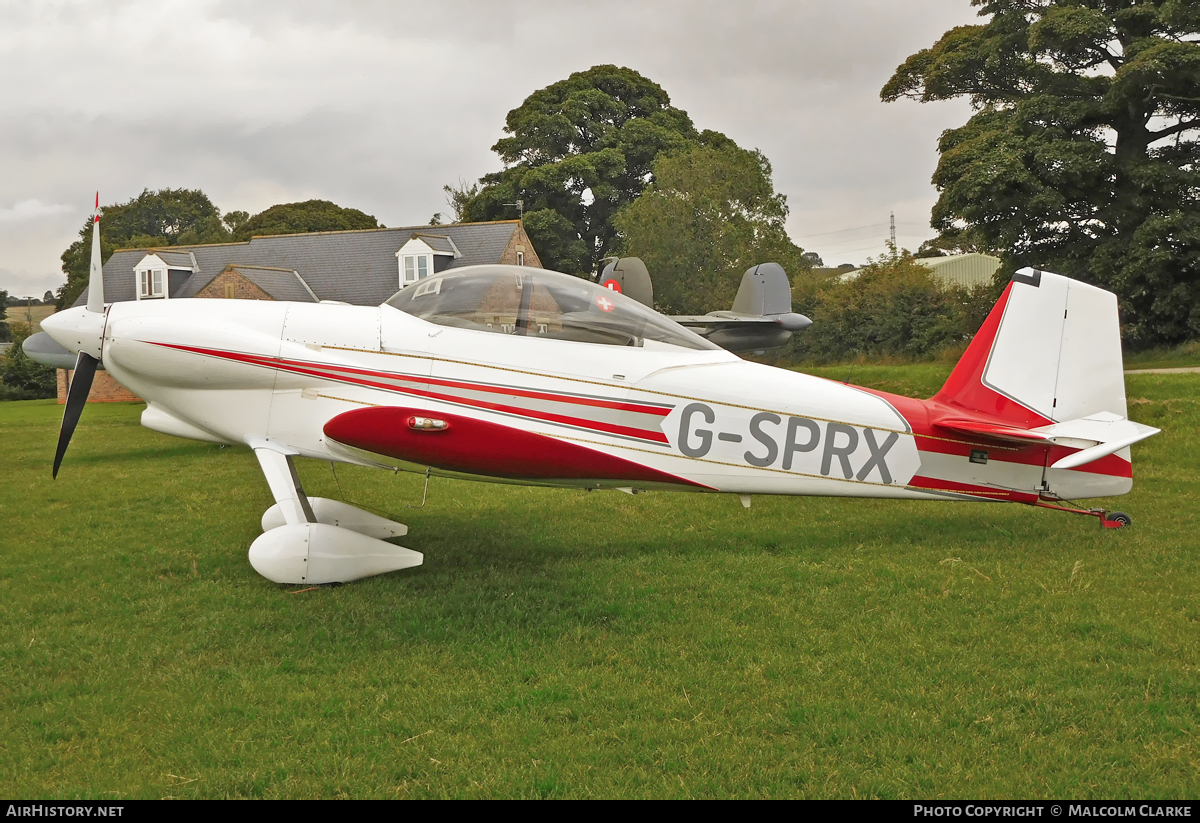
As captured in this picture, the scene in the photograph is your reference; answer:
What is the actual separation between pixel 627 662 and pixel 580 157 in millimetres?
44129

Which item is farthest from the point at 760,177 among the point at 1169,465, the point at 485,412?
the point at 485,412

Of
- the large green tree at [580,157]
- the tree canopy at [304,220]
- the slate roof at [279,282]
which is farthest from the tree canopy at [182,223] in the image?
the slate roof at [279,282]

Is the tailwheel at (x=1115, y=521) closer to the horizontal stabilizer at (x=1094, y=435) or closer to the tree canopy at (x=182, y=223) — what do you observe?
the horizontal stabilizer at (x=1094, y=435)

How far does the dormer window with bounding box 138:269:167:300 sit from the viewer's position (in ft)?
103

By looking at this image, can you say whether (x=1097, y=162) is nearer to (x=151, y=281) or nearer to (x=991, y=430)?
(x=991, y=430)

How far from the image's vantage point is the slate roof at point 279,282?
89.7 ft

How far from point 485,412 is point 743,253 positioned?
92.8ft

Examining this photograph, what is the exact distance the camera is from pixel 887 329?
90.0 feet

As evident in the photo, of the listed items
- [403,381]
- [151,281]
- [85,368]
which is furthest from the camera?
[151,281]

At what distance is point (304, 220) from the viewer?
52.5 m

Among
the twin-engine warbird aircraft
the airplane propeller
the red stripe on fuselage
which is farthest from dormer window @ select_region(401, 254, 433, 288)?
the red stripe on fuselage

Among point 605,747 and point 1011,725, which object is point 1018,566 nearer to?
point 1011,725

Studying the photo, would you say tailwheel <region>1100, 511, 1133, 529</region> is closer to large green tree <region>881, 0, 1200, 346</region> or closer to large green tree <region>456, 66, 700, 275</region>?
large green tree <region>881, 0, 1200, 346</region>

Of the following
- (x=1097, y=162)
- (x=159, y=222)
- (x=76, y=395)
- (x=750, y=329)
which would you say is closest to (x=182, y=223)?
(x=159, y=222)
